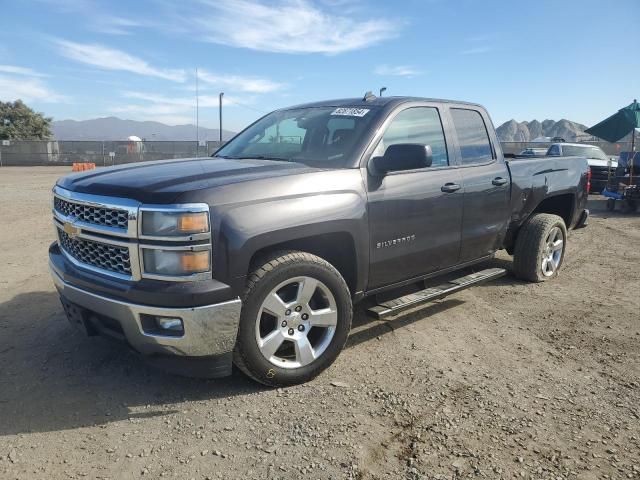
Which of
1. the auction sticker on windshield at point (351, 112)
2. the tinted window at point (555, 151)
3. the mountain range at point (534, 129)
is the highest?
the mountain range at point (534, 129)

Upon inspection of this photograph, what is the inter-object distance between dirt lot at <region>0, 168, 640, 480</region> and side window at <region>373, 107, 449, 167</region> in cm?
150

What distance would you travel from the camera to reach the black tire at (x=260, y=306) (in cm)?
297

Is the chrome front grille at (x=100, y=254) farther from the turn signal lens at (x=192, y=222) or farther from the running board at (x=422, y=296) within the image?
the running board at (x=422, y=296)

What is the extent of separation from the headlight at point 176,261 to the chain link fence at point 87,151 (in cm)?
3072

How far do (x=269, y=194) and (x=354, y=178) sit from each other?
2.36ft

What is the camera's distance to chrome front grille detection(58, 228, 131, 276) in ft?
9.47

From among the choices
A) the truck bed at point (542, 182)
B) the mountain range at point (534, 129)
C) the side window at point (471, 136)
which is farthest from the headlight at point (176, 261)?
the mountain range at point (534, 129)

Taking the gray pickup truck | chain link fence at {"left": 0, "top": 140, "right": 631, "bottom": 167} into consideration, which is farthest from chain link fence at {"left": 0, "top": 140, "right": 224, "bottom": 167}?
the gray pickup truck

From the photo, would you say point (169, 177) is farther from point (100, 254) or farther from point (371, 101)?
point (371, 101)

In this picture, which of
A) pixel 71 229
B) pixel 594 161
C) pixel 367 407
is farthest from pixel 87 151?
pixel 367 407

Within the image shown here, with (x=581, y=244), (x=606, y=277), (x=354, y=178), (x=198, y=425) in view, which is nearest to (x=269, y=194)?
(x=354, y=178)

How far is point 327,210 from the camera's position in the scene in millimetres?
3262

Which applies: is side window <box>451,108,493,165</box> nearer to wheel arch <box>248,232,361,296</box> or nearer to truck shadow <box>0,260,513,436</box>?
wheel arch <box>248,232,361,296</box>

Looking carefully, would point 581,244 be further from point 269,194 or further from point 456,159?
point 269,194
